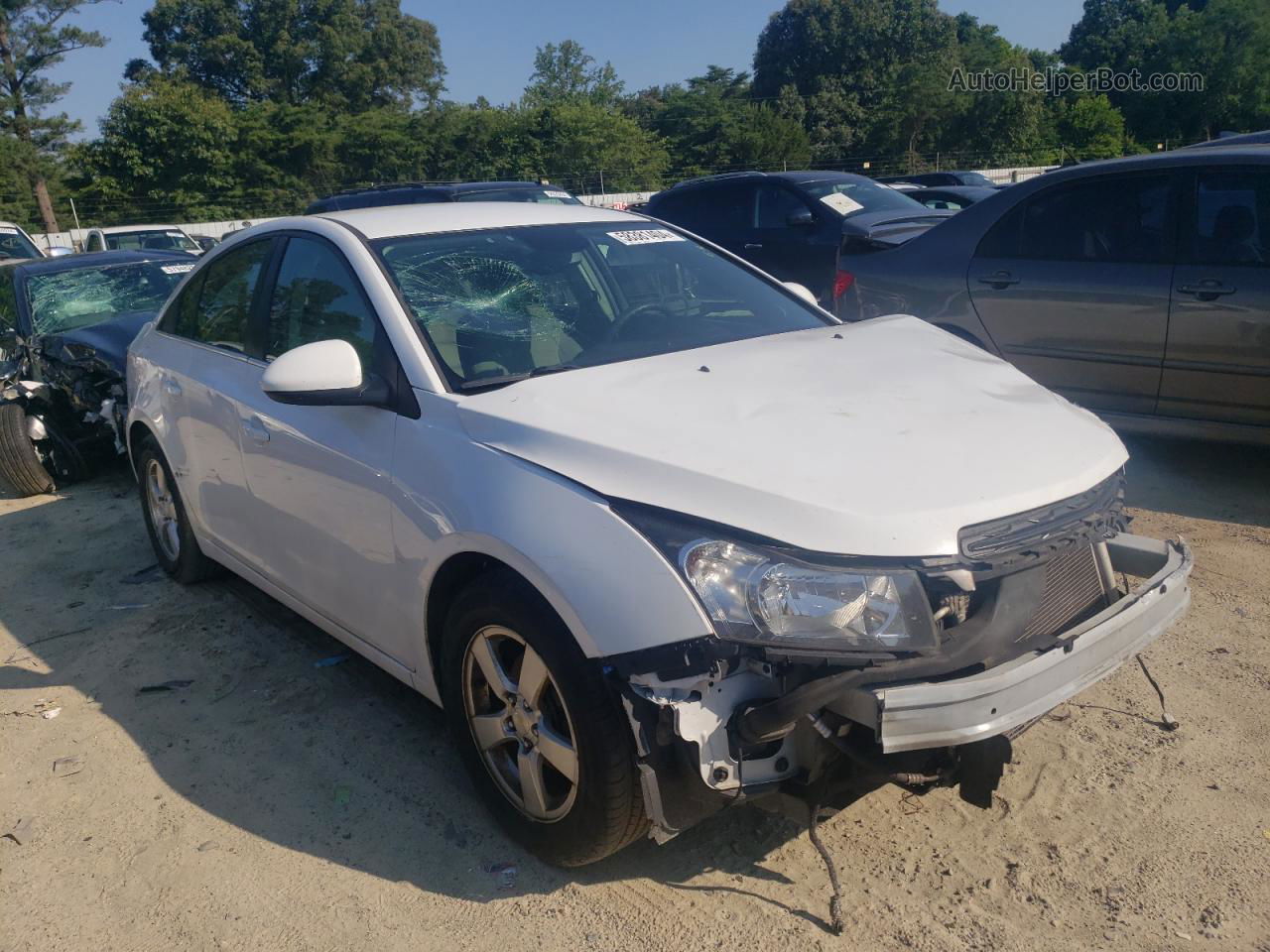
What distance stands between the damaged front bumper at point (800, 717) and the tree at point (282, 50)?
6957 centimetres

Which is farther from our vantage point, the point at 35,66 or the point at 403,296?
the point at 35,66

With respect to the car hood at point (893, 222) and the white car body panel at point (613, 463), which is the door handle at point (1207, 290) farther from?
the car hood at point (893, 222)

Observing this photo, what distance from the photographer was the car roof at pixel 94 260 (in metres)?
8.34

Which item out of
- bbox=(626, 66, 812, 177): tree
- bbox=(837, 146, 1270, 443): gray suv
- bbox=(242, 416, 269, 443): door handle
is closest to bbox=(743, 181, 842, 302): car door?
bbox=(837, 146, 1270, 443): gray suv

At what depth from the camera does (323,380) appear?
2961 mm

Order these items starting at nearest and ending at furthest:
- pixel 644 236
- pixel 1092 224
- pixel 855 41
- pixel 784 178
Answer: pixel 644 236 → pixel 1092 224 → pixel 784 178 → pixel 855 41

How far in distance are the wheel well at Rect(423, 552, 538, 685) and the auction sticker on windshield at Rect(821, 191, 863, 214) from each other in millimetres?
8199

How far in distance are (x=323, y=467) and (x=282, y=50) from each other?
70608 mm

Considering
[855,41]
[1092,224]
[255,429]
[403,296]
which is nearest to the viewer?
[403,296]

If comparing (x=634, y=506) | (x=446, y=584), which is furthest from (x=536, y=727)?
(x=634, y=506)

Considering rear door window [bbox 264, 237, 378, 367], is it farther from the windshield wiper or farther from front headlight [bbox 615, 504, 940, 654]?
front headlight [bbox 615, 504, 940, 654]

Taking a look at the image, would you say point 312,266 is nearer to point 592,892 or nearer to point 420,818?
point 420,818

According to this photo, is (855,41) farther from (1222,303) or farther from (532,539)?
(532,539)

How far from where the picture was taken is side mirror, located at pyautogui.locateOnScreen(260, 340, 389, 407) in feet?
9.73
